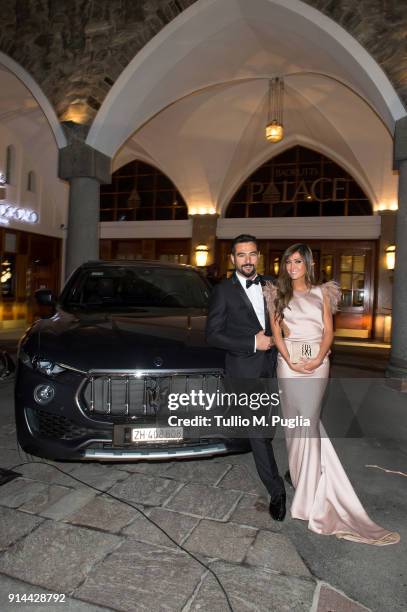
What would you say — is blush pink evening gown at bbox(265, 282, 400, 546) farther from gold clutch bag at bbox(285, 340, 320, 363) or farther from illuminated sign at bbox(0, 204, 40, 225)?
illuminated sign at bbox(0, 204, 40, 225)

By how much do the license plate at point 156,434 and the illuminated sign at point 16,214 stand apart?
13.0 meters

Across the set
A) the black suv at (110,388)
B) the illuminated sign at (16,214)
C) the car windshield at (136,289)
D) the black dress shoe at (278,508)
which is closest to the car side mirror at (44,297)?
the car windshield at (136,289)

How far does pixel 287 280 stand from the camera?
2879 millimetres

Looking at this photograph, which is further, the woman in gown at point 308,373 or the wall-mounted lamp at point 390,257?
the wall-mounted lamp at point 390,257

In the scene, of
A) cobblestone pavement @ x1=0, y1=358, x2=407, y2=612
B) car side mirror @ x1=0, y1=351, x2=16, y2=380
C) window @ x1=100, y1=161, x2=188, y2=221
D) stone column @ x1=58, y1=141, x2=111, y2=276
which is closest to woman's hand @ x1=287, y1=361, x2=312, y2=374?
cobblestone pavement @ x1=0, y1=358, x2=407, y2=612

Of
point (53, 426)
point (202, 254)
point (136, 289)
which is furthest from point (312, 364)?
point (202, 254)

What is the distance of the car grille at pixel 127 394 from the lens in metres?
2.95

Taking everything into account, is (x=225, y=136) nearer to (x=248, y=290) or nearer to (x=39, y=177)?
(x=39, y=177)

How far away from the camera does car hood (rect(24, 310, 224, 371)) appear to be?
3.03 m

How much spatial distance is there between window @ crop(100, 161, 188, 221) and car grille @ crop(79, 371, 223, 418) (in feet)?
47.2

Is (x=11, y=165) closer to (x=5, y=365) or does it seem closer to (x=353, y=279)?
(x=5, y=365)

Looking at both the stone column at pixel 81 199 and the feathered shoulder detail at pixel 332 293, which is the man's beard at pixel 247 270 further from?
the stone column at pixel 81 199

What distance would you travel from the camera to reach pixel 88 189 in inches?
350

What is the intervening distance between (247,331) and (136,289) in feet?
6.80
